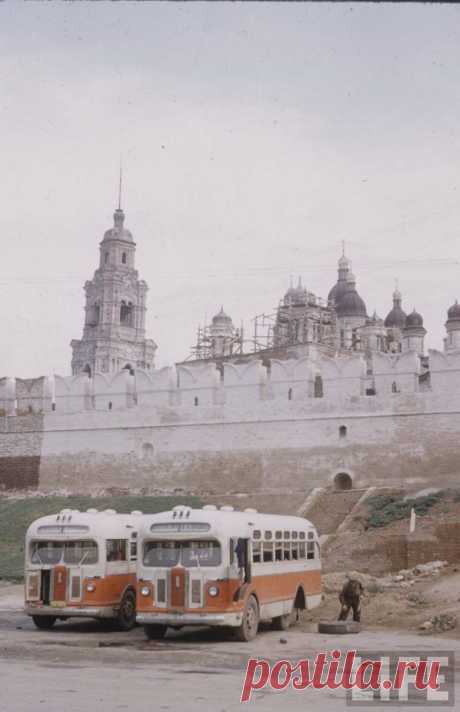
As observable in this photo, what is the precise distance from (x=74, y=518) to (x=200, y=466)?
63.4 feet

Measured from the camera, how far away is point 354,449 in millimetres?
31891

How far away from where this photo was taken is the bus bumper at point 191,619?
42.5ft

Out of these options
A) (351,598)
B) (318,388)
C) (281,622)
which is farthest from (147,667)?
(318,388)

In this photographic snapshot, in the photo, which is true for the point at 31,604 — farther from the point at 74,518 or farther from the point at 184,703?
the point at 184,703

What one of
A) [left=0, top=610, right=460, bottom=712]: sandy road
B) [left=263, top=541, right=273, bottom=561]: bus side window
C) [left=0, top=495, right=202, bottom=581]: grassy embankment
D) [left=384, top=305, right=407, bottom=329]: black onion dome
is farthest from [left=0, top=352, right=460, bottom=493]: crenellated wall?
[left=384, top=305, right=407, bottom=329]: black onion dome

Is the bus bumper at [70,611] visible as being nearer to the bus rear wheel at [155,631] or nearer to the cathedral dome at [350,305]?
the bus rear wheel at [155,631]

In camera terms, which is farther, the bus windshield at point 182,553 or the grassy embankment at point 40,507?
the grassy embankment at point 40,507

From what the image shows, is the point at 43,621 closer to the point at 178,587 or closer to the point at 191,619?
the point at 178,587

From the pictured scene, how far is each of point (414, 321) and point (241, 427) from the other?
21.2 m

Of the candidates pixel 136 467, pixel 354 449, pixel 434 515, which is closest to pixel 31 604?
pixel 434 515

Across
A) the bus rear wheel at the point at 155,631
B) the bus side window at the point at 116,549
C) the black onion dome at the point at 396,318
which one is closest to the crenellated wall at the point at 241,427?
the bus side window at the point at 116,549

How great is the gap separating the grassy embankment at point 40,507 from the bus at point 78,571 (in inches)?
414

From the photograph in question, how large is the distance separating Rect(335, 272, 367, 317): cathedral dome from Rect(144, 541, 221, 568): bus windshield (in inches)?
1748

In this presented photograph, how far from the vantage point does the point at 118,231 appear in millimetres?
62250
